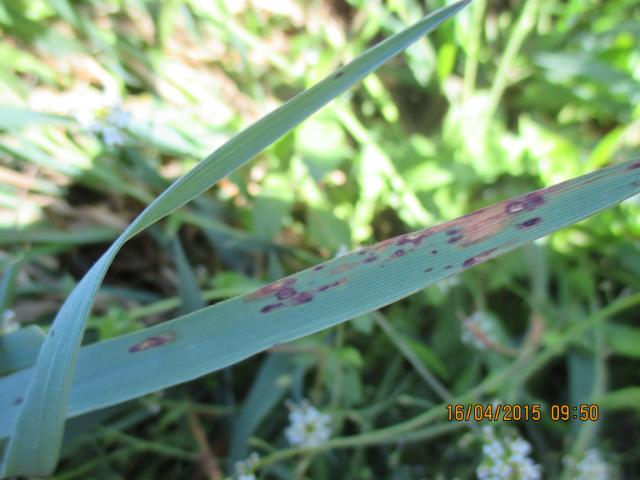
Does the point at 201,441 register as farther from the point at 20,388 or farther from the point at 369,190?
the point at 369,190

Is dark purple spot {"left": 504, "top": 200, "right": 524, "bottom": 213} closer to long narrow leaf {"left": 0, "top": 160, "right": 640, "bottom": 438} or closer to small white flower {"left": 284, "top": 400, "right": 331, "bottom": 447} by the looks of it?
long narrow leaf {"left": 0, "top": 160, "right": 640, "bottom": 438}

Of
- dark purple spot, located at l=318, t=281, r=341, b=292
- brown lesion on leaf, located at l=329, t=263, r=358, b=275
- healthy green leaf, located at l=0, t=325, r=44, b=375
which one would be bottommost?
dark purple spot, located at l=318, t=281, r=341, b=292

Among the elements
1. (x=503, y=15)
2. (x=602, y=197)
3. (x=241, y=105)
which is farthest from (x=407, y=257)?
(x=503, y=15)

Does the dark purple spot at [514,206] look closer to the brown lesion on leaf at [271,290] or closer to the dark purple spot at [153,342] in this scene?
the brown lesion on leaf at [271,290]

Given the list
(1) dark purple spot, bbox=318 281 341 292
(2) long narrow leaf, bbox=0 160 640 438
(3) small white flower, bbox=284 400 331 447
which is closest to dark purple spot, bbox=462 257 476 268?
(2) long narrow leaf, bbox=0 160 640 438

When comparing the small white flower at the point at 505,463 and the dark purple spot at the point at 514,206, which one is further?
the small white flower at the point at 505,463

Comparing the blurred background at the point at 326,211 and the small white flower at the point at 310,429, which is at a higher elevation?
the blurred background at the point at 326,211
